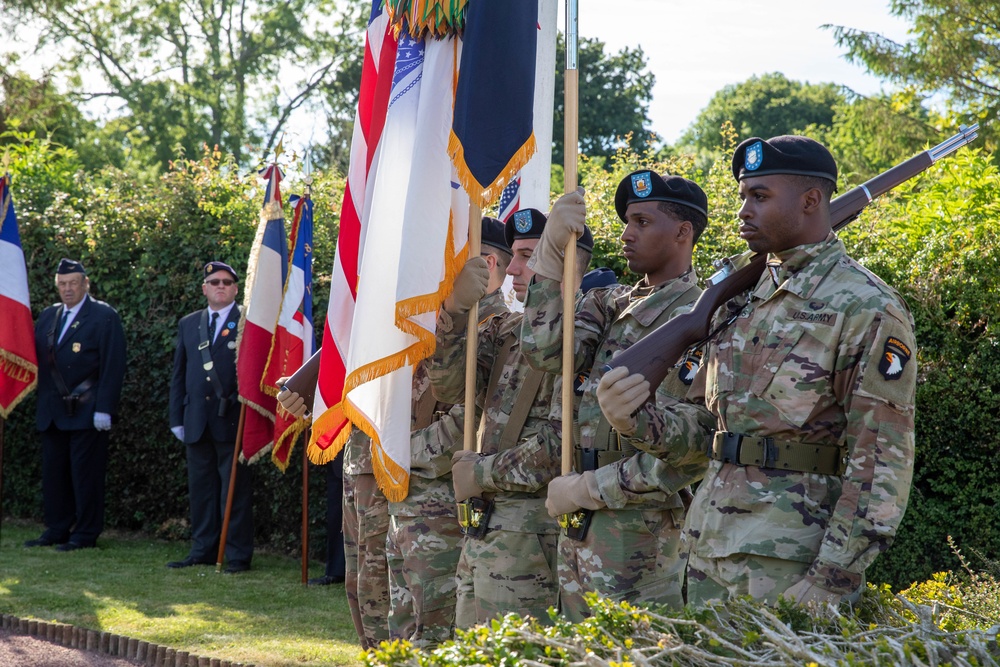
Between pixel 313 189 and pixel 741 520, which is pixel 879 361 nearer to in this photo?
pixel 741 520

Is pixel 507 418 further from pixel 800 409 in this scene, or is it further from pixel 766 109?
pixel 766 109

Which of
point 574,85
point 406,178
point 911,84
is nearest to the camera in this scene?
point 574,85

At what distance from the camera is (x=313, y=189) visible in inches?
382

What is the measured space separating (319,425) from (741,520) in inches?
86.6

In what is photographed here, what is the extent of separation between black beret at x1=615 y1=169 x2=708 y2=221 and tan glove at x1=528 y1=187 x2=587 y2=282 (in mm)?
167

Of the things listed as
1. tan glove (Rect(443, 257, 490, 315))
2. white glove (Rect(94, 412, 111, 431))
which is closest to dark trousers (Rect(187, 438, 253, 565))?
white glove (Rect(94, 412, 111, 431))

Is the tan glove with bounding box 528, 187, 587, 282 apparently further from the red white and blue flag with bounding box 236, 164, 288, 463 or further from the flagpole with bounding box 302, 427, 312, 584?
the red white and blue flag with bounding box 236, 164, 288, 463

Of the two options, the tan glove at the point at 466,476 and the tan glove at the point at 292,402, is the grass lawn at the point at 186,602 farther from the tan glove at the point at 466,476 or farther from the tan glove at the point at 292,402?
the tan glove at the point at 466,476

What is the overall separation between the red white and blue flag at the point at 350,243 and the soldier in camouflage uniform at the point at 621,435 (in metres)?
1.25

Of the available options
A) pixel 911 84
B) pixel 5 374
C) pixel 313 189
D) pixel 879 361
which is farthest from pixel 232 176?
pixel 911 84

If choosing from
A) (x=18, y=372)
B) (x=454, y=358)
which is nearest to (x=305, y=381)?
(x=454, y=358)

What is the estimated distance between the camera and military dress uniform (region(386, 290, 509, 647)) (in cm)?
447

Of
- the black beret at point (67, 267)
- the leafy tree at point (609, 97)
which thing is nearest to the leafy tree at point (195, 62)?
the leafy tree at point (609, 97)

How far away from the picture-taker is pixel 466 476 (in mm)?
3959
